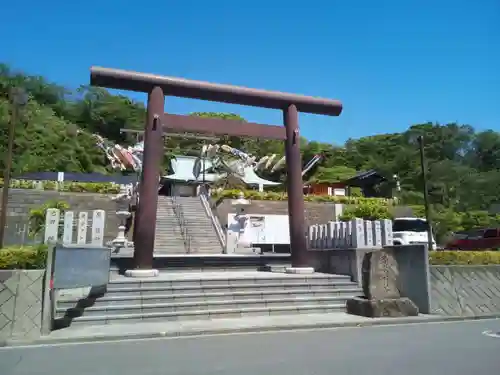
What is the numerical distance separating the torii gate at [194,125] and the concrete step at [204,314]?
210cm

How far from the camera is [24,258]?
816 cm

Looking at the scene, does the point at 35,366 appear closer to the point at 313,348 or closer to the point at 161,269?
the point at 313,348

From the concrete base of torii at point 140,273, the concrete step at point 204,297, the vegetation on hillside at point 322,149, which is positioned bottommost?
the concrete step at point 204,297

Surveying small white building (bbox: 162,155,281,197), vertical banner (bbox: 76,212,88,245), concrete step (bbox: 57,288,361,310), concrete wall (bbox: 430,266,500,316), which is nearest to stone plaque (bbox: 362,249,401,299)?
concrete step (bbox: 57,288,361,310)

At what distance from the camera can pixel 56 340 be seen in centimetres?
700

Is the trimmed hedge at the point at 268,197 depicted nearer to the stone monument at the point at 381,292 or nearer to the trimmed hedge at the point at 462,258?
the trimmed hedge at the point at 462,258

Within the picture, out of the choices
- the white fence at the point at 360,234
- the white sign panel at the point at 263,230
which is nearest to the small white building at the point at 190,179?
the white sign panel at the point at 263,230

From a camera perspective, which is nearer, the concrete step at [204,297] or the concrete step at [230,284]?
the concrete step at [204,297]

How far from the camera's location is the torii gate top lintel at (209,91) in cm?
1156

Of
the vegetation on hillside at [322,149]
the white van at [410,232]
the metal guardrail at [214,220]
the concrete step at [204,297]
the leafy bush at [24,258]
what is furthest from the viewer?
the vegetation on hillside at [322,149]

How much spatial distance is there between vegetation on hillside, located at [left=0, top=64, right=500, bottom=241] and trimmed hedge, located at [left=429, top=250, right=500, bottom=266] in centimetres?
2459

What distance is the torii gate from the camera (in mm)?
11141

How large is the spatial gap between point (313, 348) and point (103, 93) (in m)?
64.6

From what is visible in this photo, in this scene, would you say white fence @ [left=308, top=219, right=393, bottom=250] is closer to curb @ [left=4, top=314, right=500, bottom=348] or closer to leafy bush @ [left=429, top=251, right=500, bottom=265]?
leafy bush @ [left=429, top=251, right=500, bottom=265]
